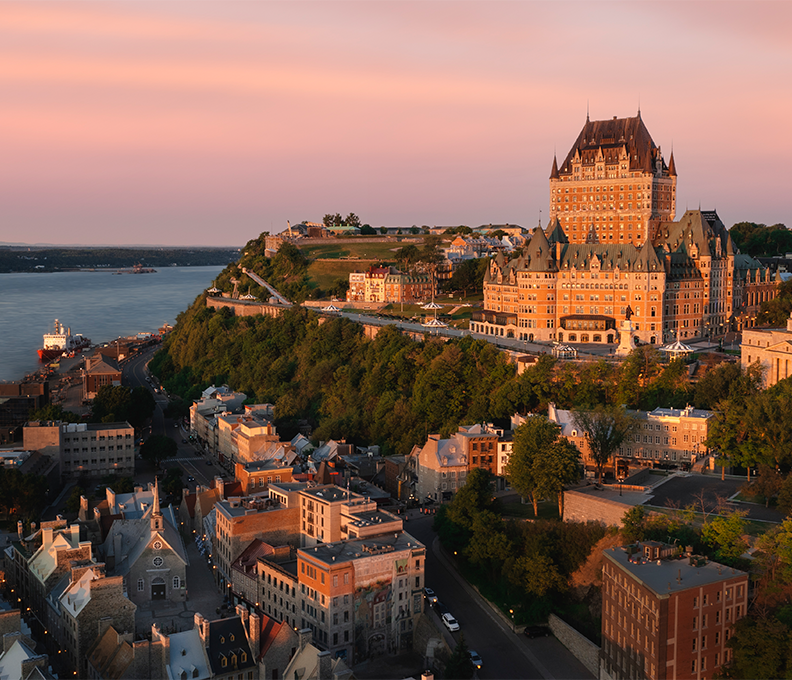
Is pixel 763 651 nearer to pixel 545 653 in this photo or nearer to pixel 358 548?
pixel 545 653

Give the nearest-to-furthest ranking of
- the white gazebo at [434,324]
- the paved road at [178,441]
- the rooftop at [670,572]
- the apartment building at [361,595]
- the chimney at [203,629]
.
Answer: the chimney at [203,629] → the rooftop at [670,572] → the apartment building at [361,595] → the paved road at [178,441] → the white gazebo at [434,324]

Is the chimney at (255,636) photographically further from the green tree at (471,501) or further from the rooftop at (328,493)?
the green tree at (471,501)

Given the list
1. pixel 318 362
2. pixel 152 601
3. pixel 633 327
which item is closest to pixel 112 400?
pixel 318 362

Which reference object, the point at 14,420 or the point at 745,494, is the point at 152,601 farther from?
the point at 14,420

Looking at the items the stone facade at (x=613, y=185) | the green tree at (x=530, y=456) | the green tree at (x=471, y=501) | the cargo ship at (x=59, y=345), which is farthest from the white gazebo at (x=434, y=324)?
the cargo ship at (x=59, y=345)

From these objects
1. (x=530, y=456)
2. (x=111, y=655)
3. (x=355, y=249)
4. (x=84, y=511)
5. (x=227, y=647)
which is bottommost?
(x=111, y=655)

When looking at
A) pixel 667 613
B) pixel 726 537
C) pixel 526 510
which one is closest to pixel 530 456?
pixel 526 510
